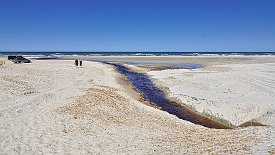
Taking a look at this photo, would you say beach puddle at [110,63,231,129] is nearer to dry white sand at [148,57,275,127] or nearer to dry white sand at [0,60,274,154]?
dry white sand at [148,57,275,127]

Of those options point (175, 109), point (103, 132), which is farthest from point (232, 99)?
point (103, 132)

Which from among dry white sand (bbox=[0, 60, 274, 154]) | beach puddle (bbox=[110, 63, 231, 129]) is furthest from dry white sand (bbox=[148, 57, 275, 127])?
dry white sand (bbox=[0, 60, 274, 154])

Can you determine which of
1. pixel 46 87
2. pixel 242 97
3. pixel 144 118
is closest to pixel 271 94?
pixel 242 97

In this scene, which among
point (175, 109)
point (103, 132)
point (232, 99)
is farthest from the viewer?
point (232, 99)

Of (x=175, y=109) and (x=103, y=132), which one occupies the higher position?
(x=103, y=132)

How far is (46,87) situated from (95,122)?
1322cm

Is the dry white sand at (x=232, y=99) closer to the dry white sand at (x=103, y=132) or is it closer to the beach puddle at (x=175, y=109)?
the beach puddle at (x=175, y=109)

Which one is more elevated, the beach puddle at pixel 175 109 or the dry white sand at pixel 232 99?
the dry white sand at pixel 232 99

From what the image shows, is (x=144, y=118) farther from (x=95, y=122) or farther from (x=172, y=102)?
(x=172, y=102)

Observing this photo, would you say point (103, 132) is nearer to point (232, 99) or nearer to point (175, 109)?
point (175, 109)

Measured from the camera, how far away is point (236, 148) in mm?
11539

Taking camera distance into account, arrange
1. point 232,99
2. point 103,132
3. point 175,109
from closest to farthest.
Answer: point 103,132, point 175,109, point 232,99

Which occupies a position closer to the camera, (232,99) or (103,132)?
(103,132)

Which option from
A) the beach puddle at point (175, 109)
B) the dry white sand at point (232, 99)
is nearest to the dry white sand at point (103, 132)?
the beach puddle at point (175, 109)
